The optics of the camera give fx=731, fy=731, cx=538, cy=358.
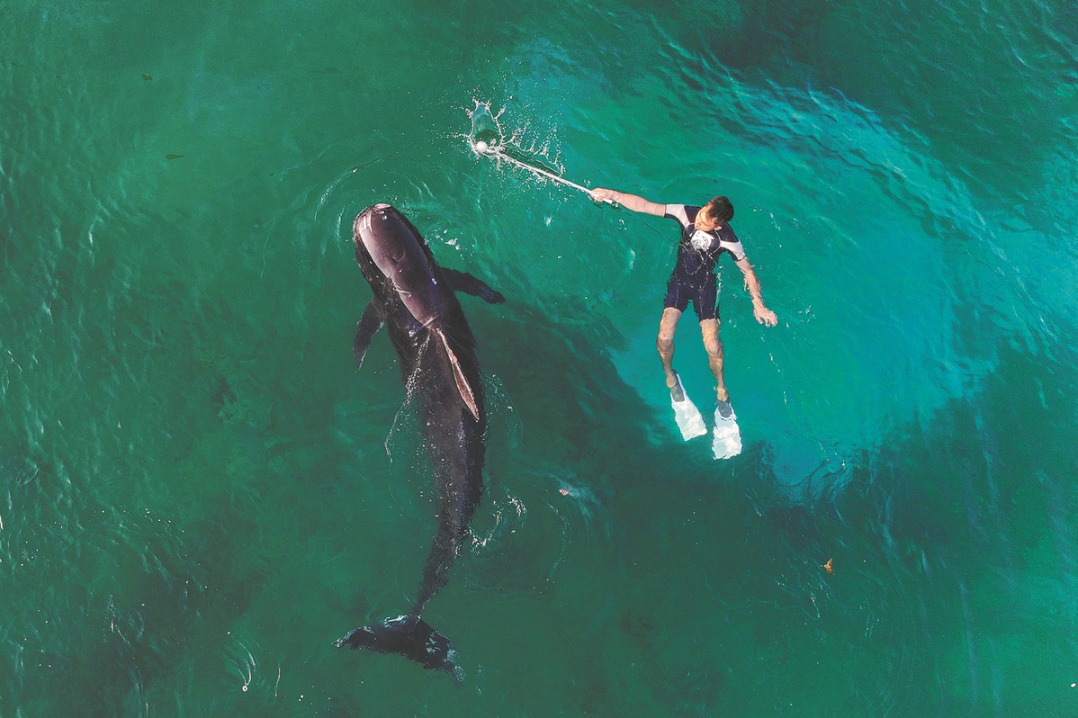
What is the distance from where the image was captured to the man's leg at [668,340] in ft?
36.9

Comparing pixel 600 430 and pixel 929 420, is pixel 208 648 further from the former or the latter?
pixel 929 420

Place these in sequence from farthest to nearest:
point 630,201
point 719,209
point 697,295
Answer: point 697,295
point 630,201
point 719,209

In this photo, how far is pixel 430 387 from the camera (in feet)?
34.0

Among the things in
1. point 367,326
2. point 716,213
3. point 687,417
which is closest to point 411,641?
point 367,326

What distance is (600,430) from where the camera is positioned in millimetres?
11984

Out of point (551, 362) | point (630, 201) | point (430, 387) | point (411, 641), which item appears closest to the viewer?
point (430, 387)

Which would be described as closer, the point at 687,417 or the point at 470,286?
the point at 470,286

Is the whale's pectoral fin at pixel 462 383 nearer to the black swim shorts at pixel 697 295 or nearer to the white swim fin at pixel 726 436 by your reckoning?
the black swim shorts at pixel 697 295

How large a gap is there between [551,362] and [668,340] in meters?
1.95

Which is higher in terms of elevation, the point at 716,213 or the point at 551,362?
the point at 716,213

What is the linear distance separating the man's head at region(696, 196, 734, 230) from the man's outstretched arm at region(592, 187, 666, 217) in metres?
0.67

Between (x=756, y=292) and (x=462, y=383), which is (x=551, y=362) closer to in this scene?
(x=462, y=383)

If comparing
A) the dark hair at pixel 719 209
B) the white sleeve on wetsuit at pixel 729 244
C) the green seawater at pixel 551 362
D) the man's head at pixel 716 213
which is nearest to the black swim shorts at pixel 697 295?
the white sleeve on wetsuit at pixel 729 244

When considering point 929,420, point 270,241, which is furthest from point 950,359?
point 270,241
